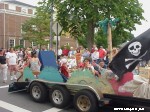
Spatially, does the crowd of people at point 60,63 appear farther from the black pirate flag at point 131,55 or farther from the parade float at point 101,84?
the black pirate flag at point 131,55

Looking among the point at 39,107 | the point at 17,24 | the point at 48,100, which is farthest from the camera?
the point at 17,24

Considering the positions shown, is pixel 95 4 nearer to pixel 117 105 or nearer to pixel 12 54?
pixel 12 54

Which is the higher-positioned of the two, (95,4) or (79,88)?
(95,4)

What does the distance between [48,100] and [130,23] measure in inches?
909

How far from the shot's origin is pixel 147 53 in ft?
23.2

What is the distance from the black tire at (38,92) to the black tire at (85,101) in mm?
1383

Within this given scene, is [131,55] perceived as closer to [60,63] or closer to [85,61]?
[85,61]

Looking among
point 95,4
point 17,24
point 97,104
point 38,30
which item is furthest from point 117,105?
point 17,24

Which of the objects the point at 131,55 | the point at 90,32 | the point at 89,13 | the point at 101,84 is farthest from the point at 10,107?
the point at 90,32

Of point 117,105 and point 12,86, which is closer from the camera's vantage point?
point 117,105

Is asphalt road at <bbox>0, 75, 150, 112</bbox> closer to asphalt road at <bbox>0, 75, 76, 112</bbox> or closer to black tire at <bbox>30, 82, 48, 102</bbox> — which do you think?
asphalt road at <bbox>0, 75, 76, 112</bbox>

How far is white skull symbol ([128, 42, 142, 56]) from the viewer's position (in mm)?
7144

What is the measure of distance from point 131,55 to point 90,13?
2062 centimetres

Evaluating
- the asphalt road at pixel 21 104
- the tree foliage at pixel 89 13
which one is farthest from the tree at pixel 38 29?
the asphalt road at pixel 21 104
